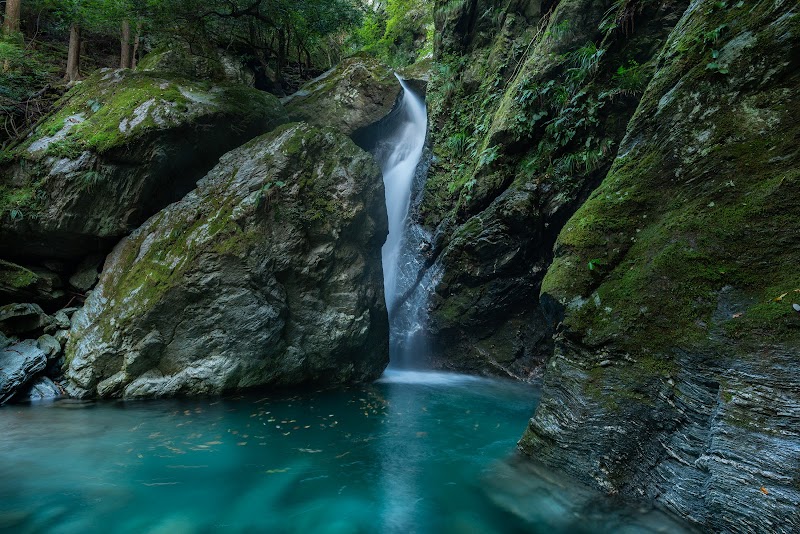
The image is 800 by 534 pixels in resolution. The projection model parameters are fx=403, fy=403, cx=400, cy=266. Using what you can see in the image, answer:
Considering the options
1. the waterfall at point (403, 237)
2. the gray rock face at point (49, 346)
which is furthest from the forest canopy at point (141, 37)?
the gray rock face at point (49, 346)

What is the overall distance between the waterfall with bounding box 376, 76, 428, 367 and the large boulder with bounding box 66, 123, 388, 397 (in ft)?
4.08

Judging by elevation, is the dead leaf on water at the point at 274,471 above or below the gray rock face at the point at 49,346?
below

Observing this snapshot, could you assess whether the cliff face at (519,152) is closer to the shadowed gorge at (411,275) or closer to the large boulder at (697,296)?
the shadowed gorge at (411,275)

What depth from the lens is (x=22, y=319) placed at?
7.40m

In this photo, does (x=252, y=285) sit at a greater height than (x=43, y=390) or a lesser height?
greater

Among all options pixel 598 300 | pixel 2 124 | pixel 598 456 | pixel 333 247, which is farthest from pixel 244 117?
pixel 598 456

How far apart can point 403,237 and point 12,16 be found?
503 inches

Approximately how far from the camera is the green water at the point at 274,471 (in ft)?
12.5

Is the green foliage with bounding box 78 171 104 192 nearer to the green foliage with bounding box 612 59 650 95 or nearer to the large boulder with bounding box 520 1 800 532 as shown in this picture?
the large boulder with bounding box 520 1 800 532

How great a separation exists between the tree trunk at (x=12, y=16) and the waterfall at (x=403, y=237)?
35.2ft

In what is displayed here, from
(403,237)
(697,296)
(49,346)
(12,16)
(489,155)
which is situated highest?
(12,16)

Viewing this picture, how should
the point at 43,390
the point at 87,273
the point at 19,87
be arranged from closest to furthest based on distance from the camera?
the point at 43,390 < the point at 87,273 < the point at 19,87

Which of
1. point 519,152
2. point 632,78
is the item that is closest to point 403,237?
point 519,152

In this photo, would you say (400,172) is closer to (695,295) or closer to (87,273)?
(87,273)
